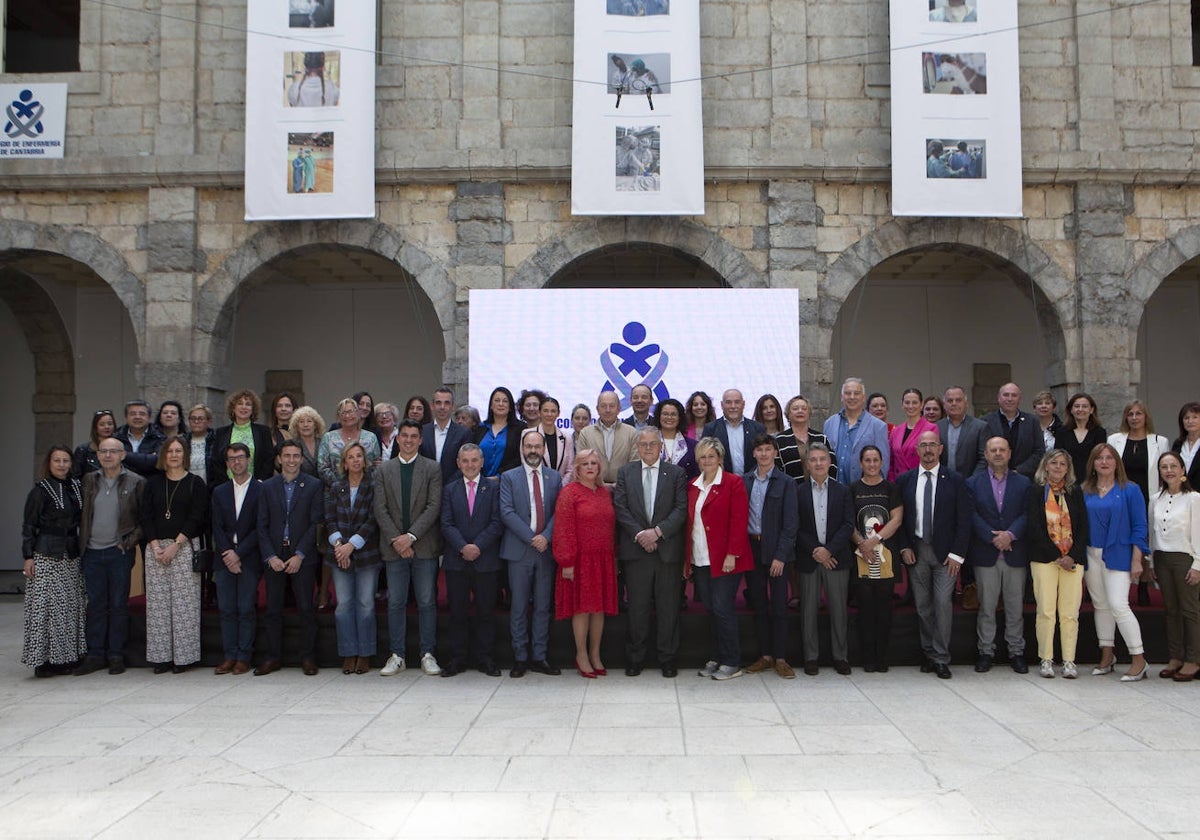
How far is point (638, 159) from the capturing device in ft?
31.1

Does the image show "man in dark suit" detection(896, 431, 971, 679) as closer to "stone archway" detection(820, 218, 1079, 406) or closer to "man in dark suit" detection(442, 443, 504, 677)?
"man in dark suit" detection(442, 443, 504, 677)

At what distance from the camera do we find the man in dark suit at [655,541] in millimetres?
6133

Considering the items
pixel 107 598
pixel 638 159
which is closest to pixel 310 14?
pixel 638 159

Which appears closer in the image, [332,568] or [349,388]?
[332,568]

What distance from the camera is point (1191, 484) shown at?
6379 millimetres

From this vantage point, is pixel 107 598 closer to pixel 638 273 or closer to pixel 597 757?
pixel 597 757

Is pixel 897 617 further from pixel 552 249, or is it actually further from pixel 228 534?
pixel 552 249

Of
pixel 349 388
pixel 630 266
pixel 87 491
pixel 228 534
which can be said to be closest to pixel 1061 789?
pixel 228 534

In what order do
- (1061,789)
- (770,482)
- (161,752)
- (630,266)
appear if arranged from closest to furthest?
(1061,789), (161,752), (770,482), (630,266)

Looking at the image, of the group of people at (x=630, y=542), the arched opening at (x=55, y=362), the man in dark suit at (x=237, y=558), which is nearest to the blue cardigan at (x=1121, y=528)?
the group of people at (x=630, y=542)

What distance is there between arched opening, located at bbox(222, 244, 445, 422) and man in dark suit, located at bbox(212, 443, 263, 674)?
22.7 feet

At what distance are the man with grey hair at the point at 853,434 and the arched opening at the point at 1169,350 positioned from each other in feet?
26.8

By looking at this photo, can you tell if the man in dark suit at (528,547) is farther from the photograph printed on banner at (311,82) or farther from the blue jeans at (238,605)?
the photograph printed on banner at (311,82)

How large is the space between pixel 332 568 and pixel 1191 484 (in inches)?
230
